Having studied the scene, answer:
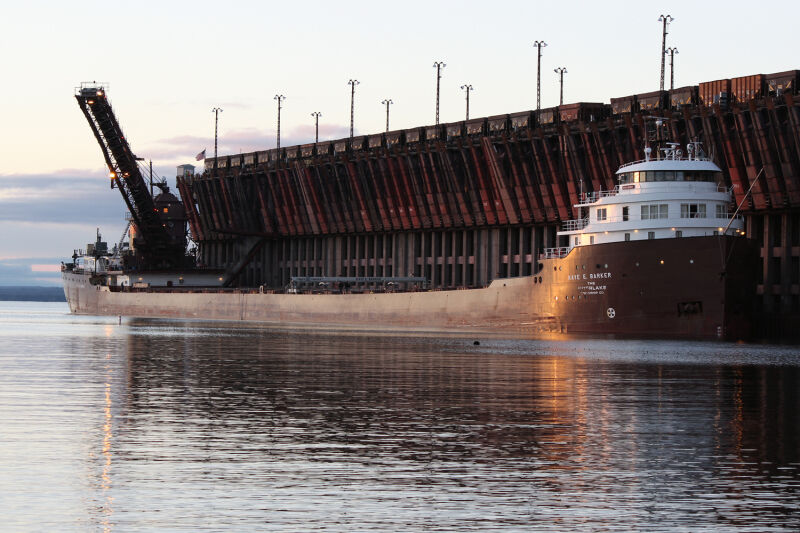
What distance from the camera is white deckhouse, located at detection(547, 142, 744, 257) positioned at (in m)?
63.3

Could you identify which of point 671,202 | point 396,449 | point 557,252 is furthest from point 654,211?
point 396,449

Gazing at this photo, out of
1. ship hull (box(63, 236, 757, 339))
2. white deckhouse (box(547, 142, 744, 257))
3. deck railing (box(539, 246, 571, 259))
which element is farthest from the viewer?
deck railing (box(539, 246, 571, 259))

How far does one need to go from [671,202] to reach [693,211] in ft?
4.48

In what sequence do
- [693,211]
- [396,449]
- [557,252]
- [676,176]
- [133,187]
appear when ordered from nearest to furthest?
1. [396,449]
2. [693,211]
3. [676,176]
4. [557,252]
5. [133,187]

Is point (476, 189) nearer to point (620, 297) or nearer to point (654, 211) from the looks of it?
point (654, 211)

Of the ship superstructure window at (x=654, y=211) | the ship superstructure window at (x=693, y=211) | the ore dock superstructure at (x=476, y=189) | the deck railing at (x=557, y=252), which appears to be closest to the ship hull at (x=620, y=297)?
the deck railing at (x=557, y=252)

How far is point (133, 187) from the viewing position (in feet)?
361

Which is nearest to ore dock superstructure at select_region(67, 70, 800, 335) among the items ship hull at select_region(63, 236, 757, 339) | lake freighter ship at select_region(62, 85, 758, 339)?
lake freighter ship at select_region(62, 85, 758, 339)

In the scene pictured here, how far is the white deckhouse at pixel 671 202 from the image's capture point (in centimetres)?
6331

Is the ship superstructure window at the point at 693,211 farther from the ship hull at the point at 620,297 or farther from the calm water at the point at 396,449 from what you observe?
the calm water at the point at 396,449

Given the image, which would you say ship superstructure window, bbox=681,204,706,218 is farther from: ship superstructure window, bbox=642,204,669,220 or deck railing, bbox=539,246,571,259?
deck railing, bbox=539,246,571,259

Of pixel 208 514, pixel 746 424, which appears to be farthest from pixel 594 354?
pixel 208 514

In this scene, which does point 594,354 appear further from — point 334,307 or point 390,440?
point 334,307

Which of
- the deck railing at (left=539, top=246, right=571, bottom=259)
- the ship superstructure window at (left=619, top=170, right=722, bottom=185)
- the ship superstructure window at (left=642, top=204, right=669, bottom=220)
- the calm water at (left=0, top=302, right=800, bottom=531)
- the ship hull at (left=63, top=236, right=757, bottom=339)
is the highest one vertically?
the ship superstructure window at (left=619, top=170, right=722, bottom=185)
